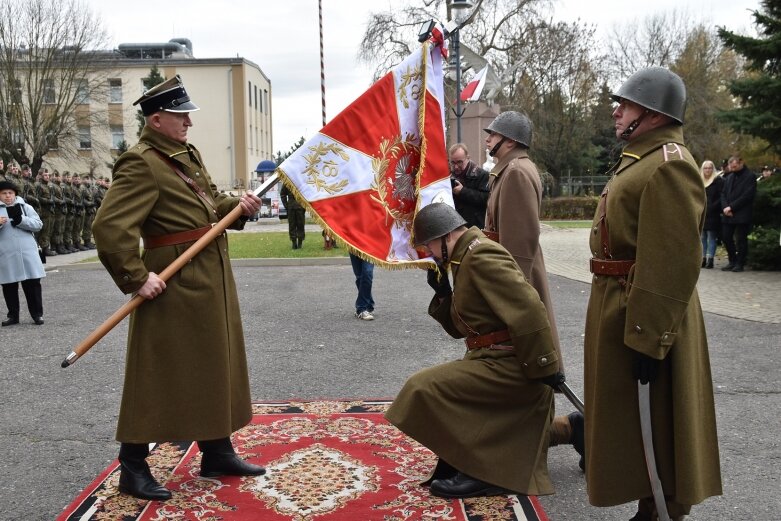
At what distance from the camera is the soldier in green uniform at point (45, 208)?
18312 millimetres

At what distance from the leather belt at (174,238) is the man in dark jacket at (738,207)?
11.6m

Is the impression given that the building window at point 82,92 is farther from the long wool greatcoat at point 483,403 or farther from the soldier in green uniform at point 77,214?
the long wool greatcoat at point 483,403

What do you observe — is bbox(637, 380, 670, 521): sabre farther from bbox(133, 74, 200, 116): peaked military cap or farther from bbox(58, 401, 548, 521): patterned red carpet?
bbox(133, 74, 200, 116): peaked military cap

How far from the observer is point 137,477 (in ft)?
13.7

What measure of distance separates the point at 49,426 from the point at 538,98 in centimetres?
4101

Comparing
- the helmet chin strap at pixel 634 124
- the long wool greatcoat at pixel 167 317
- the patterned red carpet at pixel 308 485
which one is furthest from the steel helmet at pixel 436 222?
the patterned red carpet at pixel 308 485

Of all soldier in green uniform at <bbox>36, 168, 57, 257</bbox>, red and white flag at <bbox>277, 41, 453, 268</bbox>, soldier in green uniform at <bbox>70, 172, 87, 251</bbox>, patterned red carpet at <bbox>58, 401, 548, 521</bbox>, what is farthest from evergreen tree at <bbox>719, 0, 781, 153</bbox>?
soldier in green uniform at <bbox>70, 172, 87, 251</bbox>

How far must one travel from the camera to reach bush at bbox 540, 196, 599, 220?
111 ft

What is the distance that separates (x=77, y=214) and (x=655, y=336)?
20488 mm

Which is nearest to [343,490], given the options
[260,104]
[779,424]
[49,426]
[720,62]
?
[49,426]

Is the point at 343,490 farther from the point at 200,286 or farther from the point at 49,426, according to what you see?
the point at 49,426

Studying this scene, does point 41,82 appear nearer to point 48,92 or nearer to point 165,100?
point 48,92

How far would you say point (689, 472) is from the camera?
124 inches

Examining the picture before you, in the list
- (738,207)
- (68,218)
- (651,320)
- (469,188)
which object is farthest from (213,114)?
(651,320)
